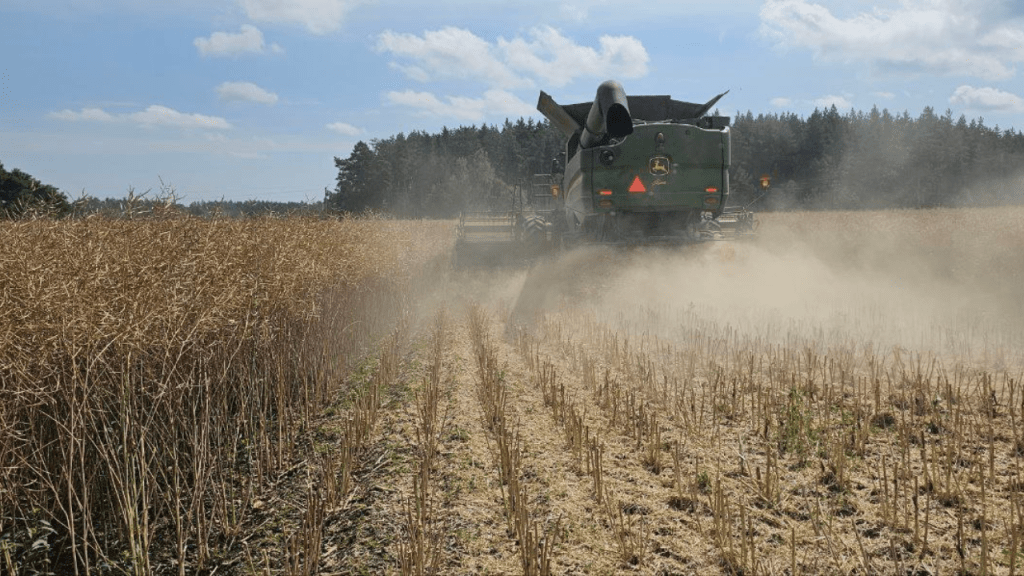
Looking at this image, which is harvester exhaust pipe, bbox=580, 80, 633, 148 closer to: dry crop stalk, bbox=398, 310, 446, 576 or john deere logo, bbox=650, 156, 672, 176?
john deere logo, bbox=650, 156, 672, 176

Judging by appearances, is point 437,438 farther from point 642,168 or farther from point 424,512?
point 642,168

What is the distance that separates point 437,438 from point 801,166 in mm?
92181

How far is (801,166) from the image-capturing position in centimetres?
8912

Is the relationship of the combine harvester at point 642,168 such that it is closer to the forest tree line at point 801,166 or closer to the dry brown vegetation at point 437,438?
the dry brown vegetation at point 437,438

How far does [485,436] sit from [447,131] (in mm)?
104081

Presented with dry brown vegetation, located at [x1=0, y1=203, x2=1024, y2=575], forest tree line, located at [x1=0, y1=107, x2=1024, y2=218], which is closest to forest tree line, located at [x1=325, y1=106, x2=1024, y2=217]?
forest tree line, located at [x1=0, y1=107, x2=1024, y2=218]

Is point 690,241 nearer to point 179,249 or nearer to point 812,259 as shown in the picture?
point 812,259

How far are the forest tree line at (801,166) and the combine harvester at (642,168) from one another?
5619cm

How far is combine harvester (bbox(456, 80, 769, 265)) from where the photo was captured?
39.8 feet

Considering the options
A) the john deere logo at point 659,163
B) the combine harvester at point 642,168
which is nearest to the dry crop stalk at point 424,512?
the combine harvester at point 642,168

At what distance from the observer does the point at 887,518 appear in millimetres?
4191

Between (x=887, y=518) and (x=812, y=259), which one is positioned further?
(x=812, y=259)

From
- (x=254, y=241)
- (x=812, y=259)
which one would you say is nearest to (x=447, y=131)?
(x=812, y=259)

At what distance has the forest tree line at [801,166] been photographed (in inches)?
3036
